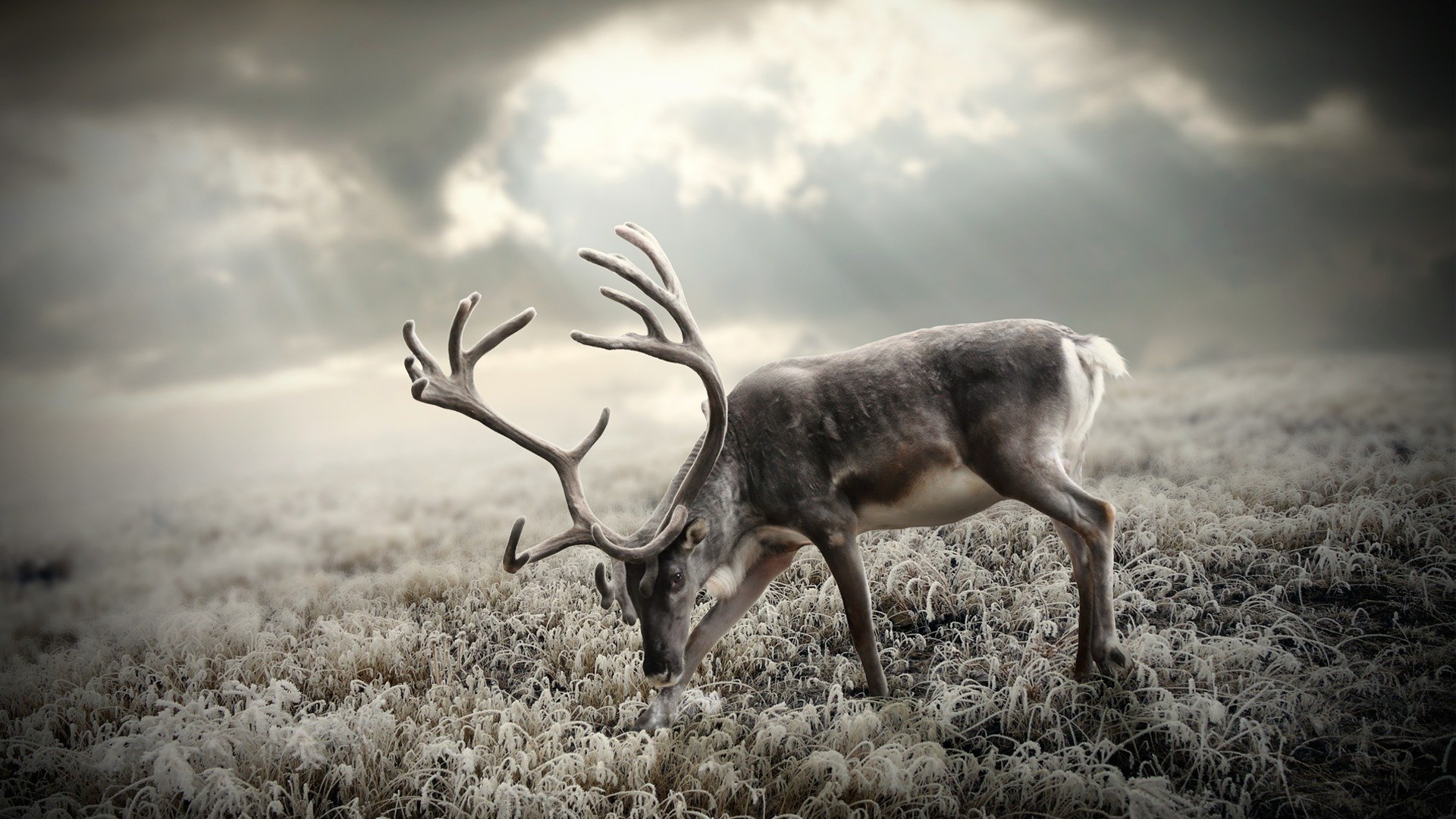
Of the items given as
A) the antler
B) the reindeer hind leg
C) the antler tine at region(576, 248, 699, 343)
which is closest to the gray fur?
the reindeer hind leg

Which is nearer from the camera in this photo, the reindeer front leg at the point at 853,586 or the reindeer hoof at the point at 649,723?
the reindeer front leg at the point at 853,586

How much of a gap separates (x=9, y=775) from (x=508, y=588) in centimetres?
343

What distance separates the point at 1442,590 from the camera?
A: 204 inches

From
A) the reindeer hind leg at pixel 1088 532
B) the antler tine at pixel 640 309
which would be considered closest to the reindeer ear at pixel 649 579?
the antler tine at pixel 640 309

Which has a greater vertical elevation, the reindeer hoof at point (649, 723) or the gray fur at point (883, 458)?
the gray fur at point (883, 458)

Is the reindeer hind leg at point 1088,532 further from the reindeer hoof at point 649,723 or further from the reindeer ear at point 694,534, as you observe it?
the reindeer hoof at point 649,723

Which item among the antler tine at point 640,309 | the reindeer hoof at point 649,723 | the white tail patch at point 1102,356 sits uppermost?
the antler tine at point 640,309

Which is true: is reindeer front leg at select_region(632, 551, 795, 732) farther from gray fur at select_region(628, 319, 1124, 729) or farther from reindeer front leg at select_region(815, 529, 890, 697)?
reindeer front leg at select_region(815, 529, 890, 697)

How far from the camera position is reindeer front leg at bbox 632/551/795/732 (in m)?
4.75

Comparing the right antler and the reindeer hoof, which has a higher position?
the right antler

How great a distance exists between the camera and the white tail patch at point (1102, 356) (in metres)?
4.56

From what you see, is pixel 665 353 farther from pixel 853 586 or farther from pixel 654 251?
pixel 853 586

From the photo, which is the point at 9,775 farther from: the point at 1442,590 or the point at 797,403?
the point at 1442,590

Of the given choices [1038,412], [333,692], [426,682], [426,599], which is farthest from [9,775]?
[1038,412]
